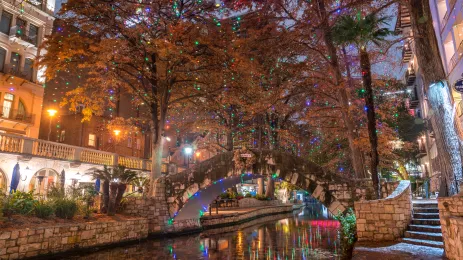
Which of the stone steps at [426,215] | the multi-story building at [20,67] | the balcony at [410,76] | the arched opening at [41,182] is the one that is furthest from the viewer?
the balcony at [410,76]

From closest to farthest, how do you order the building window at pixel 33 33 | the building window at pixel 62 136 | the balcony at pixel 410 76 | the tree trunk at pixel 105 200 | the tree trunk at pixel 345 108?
1. the tree trunk at pixel 105 200
2. the tree trunk at pixel 345 108
3. the building window at pixel 33 33
4. the building window at pixel 62 136
5. the balcony at pixel 410 76

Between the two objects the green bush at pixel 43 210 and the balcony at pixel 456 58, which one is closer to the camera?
the green bush at pixel 43 210

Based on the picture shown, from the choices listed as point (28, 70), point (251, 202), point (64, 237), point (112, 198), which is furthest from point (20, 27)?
point (251, 202)

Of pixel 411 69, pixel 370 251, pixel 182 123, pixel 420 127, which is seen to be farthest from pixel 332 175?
pixel 411 69

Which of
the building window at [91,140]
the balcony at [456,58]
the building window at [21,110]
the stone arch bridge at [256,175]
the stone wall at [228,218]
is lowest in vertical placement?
the stone wall at [228,218]

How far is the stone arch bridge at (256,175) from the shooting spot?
1348cm

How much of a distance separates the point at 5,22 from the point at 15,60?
281cm

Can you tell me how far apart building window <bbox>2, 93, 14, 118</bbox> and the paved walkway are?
2487 cm

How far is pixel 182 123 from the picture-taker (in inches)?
1092

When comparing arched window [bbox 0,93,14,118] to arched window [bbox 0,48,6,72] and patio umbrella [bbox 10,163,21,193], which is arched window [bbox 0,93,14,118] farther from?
patio umbrella [bbox 10,163,21,193]

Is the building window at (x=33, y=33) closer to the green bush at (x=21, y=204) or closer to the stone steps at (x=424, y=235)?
the green bush at (x=21, y=204)

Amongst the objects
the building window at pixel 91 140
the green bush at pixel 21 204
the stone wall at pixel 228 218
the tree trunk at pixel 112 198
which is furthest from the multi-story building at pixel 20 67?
the stone wall at pixel 228 218

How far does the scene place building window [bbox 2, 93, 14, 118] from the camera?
2284cm

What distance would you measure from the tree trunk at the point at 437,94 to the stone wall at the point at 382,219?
159 cm
